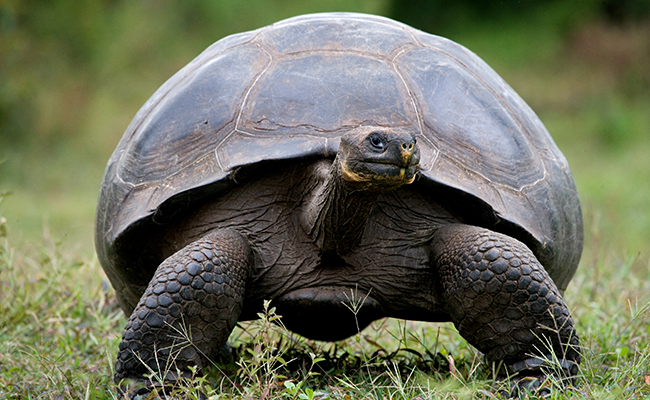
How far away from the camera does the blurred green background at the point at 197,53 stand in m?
9.70

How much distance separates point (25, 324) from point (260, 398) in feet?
6.20

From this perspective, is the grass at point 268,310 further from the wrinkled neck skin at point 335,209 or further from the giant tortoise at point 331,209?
the wrinkled neck skin at point 335,209

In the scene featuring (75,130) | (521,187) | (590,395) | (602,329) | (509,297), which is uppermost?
(521,187)

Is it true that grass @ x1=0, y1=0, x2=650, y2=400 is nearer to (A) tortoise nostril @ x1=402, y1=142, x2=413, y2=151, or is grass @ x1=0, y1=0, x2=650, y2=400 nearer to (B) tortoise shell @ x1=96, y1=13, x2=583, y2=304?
(B) tortoise shell @ x1=96, y1=13, x2=583, y2=304

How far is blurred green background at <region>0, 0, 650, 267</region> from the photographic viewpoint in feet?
31.8

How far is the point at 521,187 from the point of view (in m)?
3.01

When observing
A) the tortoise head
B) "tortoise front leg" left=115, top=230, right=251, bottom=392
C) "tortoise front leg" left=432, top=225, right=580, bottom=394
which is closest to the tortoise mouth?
the tortoise head

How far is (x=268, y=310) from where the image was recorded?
3.04 m

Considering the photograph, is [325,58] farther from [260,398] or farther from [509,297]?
[260,398]

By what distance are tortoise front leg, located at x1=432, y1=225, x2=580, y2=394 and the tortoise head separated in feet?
1.63

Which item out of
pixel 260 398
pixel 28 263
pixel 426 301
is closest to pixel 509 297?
pixel 426 301

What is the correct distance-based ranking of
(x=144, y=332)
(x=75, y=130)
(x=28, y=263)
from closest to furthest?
(x=144, y=332)
(x=28, y=263)
(x=75, y=130)

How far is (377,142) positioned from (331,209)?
1.35ft

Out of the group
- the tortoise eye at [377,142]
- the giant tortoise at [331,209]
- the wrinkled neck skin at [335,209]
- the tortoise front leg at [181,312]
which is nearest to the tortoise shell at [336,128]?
the giant tortoise at [331,209]
